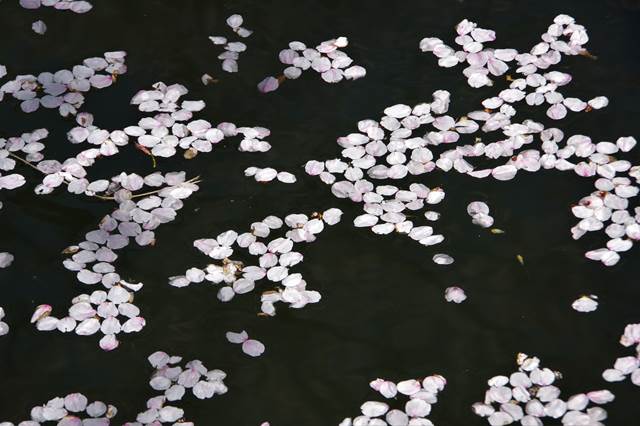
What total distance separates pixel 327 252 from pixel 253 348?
1.44 feet

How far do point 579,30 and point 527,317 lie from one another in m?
1.40

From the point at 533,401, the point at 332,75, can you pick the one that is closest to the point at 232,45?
the point at 332,75

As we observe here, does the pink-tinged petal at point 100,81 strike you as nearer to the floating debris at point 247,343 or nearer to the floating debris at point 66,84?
the floating debris at point 66,84

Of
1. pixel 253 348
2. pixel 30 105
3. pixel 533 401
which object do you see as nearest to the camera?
pixel 533 401

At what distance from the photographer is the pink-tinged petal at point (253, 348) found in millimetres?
2959

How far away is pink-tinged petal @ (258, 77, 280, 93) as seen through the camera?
3.77 meters

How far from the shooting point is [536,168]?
3447 millimetres

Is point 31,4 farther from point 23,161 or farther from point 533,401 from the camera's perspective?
point 533,401

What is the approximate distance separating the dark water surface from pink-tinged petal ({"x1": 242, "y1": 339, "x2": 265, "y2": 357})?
0.11 ft

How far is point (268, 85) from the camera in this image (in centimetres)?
377

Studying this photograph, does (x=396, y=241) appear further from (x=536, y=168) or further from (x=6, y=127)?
(x=6, y=127)

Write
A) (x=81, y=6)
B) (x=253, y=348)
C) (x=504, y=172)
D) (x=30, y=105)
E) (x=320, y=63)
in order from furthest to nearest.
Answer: (x=81, y=6) → (x=320, y=63) → (x=30, y=105) → (x=504, y=172) → (x=253, y=348)

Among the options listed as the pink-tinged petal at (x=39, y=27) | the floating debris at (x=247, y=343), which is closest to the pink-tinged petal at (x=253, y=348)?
the floating debris at (x=247, y=343)

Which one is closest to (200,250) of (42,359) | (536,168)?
(42,359)
